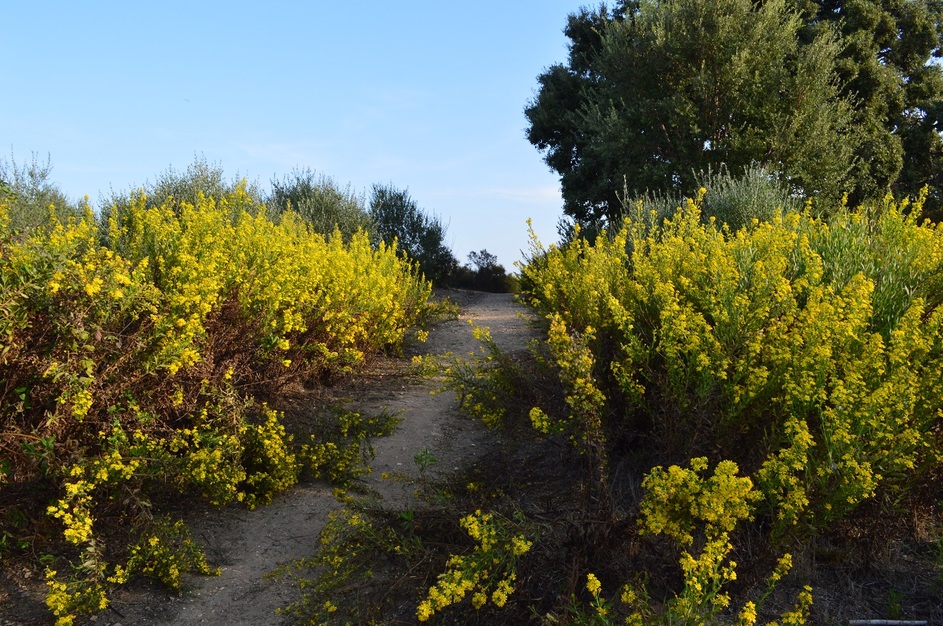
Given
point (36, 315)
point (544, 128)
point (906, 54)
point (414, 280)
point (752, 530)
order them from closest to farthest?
point (752, 530) → point (36, 315) → point (414, 280) → point (906, 54) → point (544, 128)

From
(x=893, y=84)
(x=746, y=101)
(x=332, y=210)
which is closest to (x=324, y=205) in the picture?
(x=332, y=210)

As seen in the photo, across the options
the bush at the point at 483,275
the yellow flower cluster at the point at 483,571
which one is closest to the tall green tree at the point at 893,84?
the bush at the point at 483,275

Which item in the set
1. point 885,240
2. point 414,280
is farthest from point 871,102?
point 885,240

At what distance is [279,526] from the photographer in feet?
13.8

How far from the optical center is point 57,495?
367 cm

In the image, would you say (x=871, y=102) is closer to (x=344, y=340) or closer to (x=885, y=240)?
(x=885, y=240)

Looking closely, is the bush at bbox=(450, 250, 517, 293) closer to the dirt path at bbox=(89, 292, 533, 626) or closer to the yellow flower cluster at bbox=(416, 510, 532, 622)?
the dirt path at bbox=(89, 292, 533, 626)

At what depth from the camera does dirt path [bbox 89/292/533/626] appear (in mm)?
3357

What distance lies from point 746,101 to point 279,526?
12.4 meters

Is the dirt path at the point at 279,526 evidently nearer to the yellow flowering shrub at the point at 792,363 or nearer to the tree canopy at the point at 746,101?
the yellow flowering shrub at the point at 792,363

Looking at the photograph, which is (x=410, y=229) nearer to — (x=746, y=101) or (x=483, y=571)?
(x=746, y=101)

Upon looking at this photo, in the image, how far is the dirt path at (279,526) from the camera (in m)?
3.36

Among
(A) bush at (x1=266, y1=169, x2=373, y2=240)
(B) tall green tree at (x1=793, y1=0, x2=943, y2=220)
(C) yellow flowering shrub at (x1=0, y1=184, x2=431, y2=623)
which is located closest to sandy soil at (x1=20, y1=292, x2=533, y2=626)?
(C) yellow flowering shrub at (x1=0, y1=184, x2=431, y2=623)

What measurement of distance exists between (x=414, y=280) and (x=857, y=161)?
1220cm
